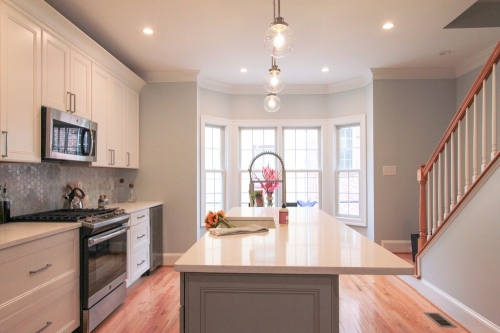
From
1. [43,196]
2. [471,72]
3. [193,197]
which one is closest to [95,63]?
[43,196]

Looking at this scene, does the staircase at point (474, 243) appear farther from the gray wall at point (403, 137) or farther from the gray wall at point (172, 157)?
the gray wall at point (172, 157)

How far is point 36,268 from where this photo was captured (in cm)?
184

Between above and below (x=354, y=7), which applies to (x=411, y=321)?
below

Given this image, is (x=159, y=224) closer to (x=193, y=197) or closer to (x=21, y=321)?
(x=193, y=197)

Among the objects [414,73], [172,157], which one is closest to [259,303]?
[172,157]

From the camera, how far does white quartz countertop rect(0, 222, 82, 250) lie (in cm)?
166

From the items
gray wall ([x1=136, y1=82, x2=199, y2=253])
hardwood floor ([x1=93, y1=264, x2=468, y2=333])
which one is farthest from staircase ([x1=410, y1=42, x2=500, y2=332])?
gray wall ([x1=136, y1=82, x2=199, y2=253])

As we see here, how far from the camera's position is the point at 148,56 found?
3.68 m

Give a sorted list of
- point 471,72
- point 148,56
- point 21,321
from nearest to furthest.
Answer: point 21,321 → point 148,56 → point 471,72

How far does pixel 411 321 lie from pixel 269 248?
193 cm

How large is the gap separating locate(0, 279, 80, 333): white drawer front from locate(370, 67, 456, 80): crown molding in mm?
4300

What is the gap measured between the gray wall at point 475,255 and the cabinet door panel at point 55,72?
3.33 m

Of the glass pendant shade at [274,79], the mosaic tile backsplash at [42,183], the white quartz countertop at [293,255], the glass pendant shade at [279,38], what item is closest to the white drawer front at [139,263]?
the mosaic tile backsplash at [42,183]

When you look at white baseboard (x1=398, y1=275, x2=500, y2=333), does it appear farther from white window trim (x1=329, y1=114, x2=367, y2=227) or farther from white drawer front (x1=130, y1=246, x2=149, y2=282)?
white drawer front (x1=130, y1=246, x2=149, y2=282)
